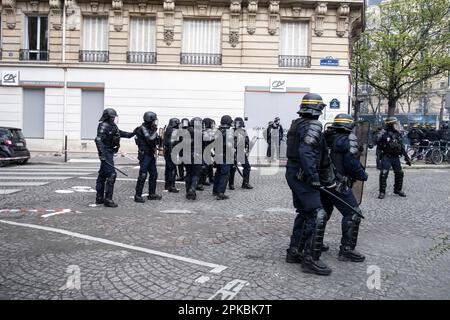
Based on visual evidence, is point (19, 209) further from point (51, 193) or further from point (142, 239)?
point (142, 239)

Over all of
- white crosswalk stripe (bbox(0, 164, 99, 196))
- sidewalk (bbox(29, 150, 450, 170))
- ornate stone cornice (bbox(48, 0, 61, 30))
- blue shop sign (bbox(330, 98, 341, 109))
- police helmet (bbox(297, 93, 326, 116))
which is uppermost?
ornate stone cornice (bbox(48, 0, 61, 30))

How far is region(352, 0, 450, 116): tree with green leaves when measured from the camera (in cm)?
2508

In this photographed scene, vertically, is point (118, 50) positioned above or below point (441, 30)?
below

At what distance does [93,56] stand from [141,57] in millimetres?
2336

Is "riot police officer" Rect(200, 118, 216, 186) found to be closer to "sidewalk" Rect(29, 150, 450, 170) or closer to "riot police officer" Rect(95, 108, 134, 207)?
"riot police officer" Rect(95, 108, 134, 207)

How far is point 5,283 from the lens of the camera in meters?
4.14

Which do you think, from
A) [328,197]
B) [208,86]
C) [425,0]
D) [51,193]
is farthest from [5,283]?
[425,0]

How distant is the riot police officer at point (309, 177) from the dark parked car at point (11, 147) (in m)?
13.0

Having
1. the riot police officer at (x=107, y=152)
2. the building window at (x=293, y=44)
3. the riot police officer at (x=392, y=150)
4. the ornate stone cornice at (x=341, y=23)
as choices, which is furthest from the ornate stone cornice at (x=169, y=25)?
the riot police officer at (x=392, y=150)

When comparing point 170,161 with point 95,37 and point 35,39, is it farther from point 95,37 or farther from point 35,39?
point 35,39

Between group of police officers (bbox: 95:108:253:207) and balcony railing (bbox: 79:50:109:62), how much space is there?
11.1 m

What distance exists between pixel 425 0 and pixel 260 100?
44.7ft

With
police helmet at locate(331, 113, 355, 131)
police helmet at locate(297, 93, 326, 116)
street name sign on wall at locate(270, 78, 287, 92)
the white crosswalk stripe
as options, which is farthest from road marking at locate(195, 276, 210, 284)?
street name sign on wall at locate(270, 78, 287, 92)

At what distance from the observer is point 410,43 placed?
2586 centimetres
